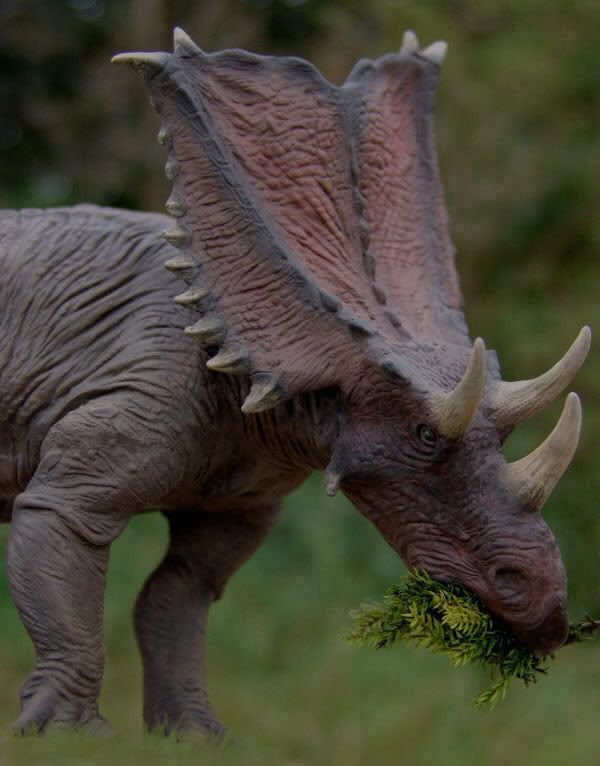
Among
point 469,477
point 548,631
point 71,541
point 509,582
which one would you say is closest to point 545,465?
point 469,477

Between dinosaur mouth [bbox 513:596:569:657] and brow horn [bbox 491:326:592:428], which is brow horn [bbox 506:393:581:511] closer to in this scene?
brow horn [bbox 491:326:592:428]

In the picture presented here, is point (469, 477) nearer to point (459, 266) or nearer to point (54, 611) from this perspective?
point (54, 611)

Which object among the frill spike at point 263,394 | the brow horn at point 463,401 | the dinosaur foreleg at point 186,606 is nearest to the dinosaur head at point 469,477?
the brow horn at point 463,401

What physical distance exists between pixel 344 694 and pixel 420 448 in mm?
3715

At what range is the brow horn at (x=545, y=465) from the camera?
326cm

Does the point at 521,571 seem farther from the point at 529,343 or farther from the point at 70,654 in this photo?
the point at 529,343

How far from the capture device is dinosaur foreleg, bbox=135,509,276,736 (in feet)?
13.7

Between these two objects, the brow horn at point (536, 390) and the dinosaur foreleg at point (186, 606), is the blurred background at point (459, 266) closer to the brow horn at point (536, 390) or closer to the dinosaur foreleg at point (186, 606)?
the dinosaur foreleg at point (186, 606)

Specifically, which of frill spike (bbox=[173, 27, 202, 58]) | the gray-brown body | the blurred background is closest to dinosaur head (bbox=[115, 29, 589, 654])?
frill spike (bbox=[173, 27, 202, 58])

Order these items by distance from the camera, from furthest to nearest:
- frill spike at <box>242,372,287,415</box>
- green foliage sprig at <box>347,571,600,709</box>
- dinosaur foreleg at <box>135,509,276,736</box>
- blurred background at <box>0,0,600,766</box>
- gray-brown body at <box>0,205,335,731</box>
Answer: blurred background at <box>0,0,600,766</box>, dinosaur foreleg at <box>135,509,276,736</box>, gray-brown body at <box>0,205,335,731</box>, frill spike at <box>242,372,287,415</box>, green foliage sprig at <box>347,571,600,709</box>

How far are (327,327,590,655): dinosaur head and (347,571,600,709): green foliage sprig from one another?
0.04m

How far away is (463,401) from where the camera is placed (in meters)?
3.24

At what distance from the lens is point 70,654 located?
3.54 meters

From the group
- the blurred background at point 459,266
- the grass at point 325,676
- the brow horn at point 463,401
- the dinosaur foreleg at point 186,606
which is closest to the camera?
the brow horn at point 463,401
